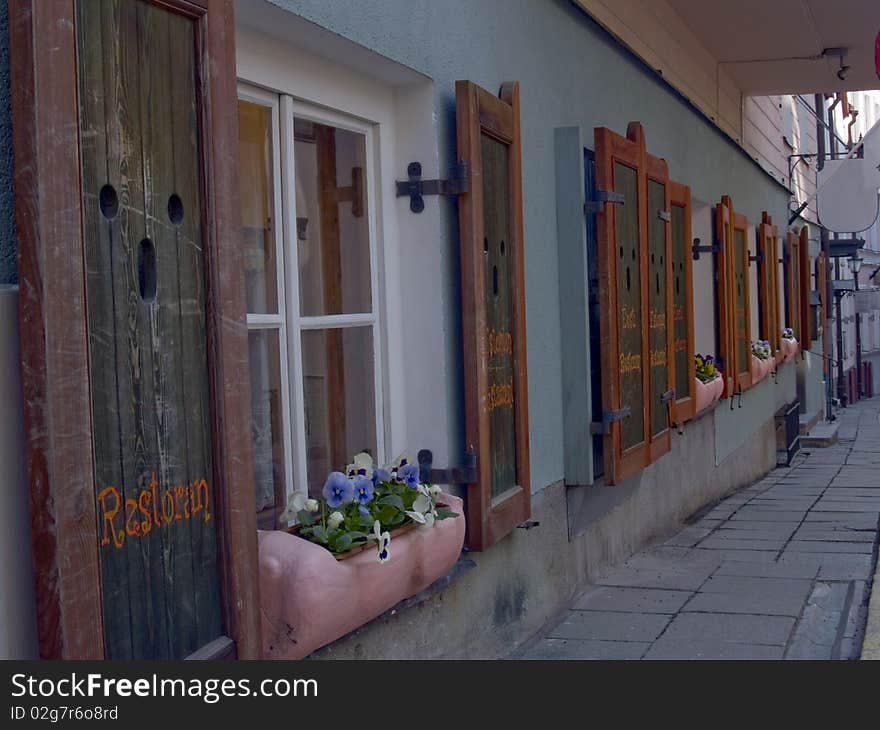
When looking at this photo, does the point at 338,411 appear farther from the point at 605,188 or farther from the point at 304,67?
the point at 605,188

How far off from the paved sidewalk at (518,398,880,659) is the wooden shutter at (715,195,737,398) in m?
1.04

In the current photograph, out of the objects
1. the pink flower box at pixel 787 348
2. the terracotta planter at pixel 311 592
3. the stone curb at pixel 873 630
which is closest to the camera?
the terracotta planter at pixel 311 592

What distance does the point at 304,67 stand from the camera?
3.61 metres

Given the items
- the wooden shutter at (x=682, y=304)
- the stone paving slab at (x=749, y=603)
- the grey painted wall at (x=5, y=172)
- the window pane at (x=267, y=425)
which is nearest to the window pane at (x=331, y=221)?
the window pane at (x=267, y=425)

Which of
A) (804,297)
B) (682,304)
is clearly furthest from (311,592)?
(804,297)

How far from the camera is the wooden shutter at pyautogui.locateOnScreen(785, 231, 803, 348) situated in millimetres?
14594

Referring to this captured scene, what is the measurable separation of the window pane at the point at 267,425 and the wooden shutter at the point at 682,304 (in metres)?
4.23

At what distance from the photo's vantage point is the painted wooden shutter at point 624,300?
5695 millimetres

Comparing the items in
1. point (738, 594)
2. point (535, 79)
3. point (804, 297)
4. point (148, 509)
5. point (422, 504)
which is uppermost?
point (535, 79)

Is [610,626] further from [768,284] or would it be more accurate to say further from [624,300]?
[768,284]

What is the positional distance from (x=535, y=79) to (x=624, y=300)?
3.82ft

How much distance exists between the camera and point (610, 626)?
547 cm

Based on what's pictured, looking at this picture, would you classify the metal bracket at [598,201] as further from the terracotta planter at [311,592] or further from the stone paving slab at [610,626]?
the terracotta planter at [311,592]

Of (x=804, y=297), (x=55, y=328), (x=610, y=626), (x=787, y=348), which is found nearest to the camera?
(x=55, y=328)
